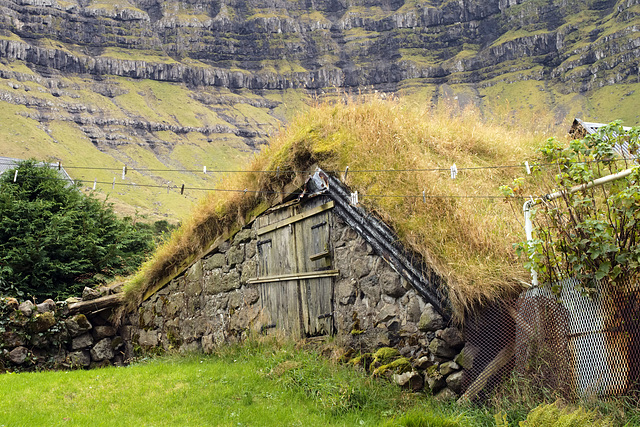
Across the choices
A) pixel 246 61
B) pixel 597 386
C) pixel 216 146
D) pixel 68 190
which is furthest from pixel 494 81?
pixel 597 386

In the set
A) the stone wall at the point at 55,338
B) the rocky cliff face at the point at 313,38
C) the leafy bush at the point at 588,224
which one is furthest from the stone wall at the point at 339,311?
the rocky cliff face at the point at 313,38

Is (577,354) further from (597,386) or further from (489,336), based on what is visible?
(489,336)

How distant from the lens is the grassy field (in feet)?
16.0

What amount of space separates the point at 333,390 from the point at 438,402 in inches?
51.7

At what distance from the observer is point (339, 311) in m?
7.36

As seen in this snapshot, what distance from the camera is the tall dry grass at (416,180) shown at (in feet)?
19.3

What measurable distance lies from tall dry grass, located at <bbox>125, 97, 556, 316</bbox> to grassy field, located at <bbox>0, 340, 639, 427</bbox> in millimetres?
1300

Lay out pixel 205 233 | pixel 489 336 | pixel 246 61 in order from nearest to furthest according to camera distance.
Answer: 1. pixel 489 336
2. pixel 205 233
3. pixel 246 61

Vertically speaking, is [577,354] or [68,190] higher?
[68,190]

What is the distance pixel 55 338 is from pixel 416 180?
9251 mm

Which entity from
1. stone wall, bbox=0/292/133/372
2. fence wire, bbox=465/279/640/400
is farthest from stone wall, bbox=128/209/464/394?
stone wall, bbox=0/292/133/372

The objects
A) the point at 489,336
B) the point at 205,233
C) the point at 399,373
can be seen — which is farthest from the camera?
the point at 205,233

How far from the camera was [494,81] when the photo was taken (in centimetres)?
9944

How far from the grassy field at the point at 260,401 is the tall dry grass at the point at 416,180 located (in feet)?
4.26
